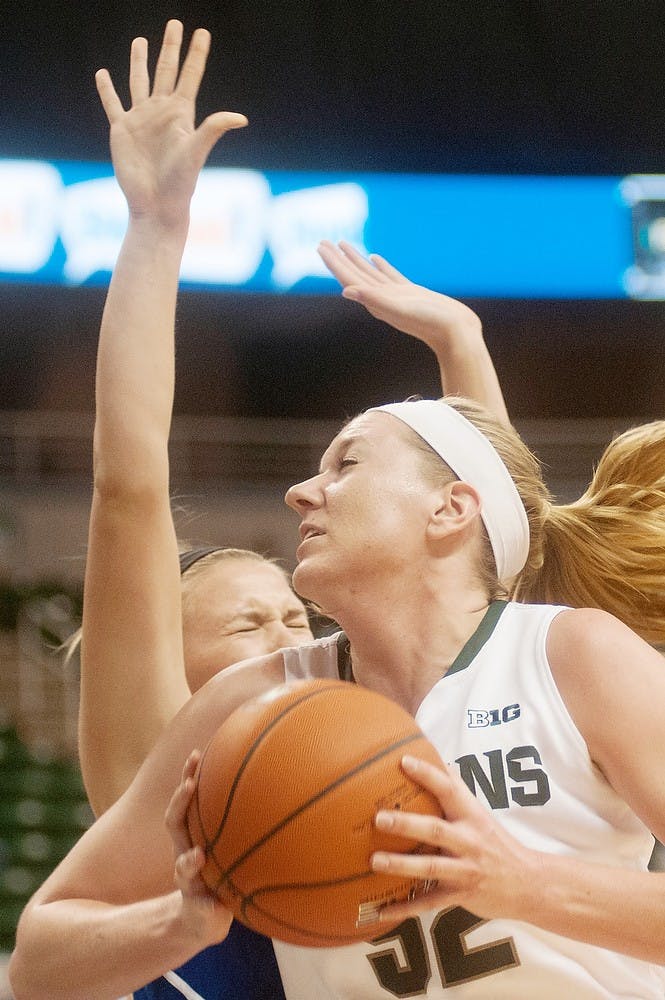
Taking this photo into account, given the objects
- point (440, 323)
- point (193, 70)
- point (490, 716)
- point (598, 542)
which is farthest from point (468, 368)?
point (490, 716)

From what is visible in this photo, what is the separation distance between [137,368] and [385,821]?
46.5 inches

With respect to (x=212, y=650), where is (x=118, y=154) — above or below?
above

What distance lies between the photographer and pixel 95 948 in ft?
6.20

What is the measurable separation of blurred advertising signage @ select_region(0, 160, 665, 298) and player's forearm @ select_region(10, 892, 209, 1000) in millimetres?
7079

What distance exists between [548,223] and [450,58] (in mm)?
1587

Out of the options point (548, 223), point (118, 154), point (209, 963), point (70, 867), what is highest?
point (548, 223)

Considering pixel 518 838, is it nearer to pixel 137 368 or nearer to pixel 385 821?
pixel 385 821

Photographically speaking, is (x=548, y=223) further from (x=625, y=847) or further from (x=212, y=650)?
(x=625, y=847)

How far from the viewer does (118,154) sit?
258 cm

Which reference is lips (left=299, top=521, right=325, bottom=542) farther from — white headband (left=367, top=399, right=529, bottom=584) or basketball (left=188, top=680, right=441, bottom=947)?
basketball (left=188, top=680, right=441, bottom=947)

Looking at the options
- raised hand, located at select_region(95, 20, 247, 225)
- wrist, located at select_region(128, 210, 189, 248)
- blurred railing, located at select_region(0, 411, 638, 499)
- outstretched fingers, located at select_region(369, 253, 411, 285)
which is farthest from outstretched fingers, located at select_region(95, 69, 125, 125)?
blurred railing, located at select_region(0, 411, 638, 499)

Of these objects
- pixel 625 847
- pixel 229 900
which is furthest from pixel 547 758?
pixel 229 900

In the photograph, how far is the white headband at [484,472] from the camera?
2209 millimetres

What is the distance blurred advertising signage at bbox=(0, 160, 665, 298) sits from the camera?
8.68m
